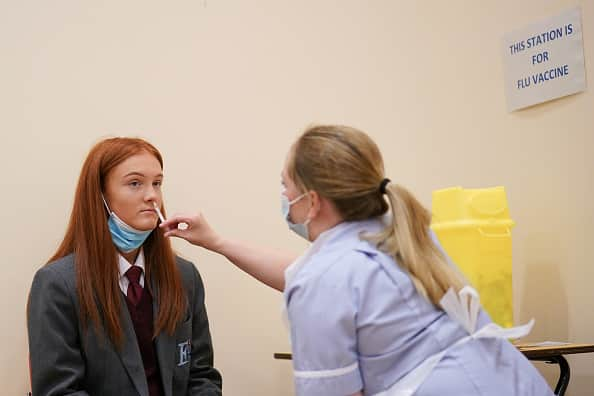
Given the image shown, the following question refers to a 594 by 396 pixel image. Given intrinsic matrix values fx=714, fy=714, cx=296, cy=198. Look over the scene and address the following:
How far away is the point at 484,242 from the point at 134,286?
0.96 metres

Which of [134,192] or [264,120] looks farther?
[264,120]

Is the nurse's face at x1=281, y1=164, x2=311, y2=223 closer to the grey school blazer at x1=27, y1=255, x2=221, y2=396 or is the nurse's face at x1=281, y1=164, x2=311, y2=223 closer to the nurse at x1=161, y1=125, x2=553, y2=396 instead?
the nurse at x1=161, y1=125, x2=553, y2=396

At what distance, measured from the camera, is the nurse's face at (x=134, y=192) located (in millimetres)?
1891

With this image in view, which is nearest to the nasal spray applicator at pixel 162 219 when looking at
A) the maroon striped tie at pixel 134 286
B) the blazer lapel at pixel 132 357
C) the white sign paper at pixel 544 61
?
the maroon striped tie at pixel 134 286

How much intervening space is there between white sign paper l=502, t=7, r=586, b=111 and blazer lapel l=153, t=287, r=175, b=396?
128cm

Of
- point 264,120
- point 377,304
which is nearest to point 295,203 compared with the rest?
point 377,304

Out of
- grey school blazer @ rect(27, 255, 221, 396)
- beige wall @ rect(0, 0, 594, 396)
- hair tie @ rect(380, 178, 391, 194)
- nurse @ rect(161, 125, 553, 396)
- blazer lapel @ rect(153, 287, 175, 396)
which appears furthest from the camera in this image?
beige wall @ rect(0, 0, 594, 396)

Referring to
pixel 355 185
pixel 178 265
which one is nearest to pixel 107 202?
pixel 178 265

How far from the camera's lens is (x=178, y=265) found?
2.05 metres

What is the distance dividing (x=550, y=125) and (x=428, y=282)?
1.11 metres

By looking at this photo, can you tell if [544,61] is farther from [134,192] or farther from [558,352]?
→ [134,192]

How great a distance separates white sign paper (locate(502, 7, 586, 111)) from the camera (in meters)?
2.11

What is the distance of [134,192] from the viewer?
1.90 m

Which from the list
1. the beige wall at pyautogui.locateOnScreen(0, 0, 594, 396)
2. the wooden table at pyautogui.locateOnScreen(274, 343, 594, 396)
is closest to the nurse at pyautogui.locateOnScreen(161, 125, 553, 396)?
the wooden table at pyautogui.locateOnScreen(274, 343, 594, 396)
